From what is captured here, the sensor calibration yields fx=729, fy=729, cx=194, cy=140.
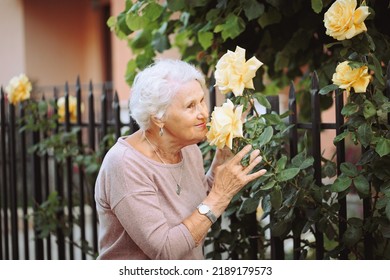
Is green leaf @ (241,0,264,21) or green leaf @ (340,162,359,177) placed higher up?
green leaf @ (241,0,264,21)

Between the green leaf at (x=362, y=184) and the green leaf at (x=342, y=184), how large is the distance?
2cm

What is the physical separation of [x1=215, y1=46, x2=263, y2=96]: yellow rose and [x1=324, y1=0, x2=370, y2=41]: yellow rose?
36 cm

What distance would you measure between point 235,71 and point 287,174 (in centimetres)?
42

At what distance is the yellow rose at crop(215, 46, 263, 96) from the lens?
244cm

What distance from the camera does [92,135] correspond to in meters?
4.36

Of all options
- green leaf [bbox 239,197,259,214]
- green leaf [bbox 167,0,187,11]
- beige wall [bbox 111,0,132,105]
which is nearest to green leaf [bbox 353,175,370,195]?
green leaf [bbox 239,197,259,214]

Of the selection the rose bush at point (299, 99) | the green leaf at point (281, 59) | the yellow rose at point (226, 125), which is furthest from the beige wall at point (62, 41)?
the yellow rose at point (226, 125)

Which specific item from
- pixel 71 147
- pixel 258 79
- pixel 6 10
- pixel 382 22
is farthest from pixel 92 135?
pixel 6 10

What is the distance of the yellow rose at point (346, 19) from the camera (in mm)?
2598

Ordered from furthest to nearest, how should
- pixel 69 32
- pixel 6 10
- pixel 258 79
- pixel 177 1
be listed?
pixel 69 32 < pixel 6 10 < pixel 258 79 < pixel 177 1

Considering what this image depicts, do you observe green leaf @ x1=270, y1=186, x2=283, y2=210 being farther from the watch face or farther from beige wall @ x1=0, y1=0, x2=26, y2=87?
beige wall @ x1=0, y1=0, x2=26, y2=87

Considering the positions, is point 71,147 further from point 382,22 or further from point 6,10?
point 6,10
